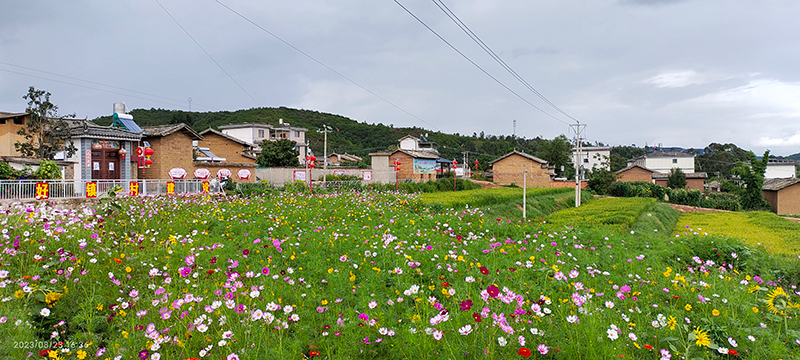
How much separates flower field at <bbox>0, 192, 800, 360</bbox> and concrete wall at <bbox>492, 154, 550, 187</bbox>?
128 ft

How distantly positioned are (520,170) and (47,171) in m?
40.8

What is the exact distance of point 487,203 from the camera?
22438mm

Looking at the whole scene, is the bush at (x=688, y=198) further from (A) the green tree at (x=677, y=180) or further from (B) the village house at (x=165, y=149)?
(B) the village house at (x=165, y=149)

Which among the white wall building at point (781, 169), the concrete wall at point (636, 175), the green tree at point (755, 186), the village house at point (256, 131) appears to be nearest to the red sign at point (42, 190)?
the village house at point (256, 131)

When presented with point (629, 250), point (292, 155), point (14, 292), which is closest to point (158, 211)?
point (14, 292)

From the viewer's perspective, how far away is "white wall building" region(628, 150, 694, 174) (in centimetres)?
6819

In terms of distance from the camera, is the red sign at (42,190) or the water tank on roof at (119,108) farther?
the water tank on roof at (119,108)

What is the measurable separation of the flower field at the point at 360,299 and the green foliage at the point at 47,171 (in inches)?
468

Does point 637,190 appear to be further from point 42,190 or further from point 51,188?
point 42,190

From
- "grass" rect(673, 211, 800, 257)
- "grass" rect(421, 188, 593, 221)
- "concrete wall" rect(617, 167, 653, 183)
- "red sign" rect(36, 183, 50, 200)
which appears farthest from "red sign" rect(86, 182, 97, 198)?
"concrete wall" rect(617, 167, 653, 183)

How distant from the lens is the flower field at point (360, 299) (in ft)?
9.73

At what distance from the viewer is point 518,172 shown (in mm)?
46469

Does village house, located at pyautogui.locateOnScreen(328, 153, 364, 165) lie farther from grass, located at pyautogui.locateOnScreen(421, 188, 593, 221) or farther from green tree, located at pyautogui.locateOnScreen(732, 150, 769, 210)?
green tree, located at pyautogui.locateOnScreen(732, 150, 769, 210)

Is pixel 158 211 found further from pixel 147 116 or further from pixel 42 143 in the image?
pixel 147 116
